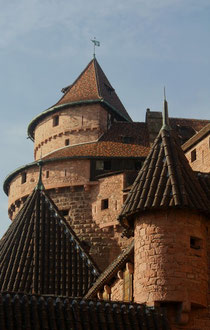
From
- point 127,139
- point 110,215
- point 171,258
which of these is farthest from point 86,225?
point 171,258

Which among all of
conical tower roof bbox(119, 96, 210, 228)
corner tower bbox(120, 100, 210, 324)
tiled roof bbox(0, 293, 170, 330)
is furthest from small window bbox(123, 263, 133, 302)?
tiled roof bbox(0, 293, 170, 330)

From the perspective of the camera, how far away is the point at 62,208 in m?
37.5

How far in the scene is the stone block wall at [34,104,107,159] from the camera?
42.2 metres

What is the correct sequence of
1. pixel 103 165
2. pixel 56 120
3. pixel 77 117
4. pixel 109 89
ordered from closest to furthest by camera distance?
pixel 103 165 < pixel 77 117 < pixel 56 120 < pixel 109 89

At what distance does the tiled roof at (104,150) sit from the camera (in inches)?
1523

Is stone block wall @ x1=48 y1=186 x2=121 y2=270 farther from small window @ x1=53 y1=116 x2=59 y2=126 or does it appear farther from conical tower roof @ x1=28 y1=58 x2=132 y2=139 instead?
conical tower roof @ x1=28 y1=58 x2=132 y2=139

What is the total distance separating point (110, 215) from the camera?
36219mm

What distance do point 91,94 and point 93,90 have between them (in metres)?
0.69

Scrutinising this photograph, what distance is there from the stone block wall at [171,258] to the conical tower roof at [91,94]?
26.6 m

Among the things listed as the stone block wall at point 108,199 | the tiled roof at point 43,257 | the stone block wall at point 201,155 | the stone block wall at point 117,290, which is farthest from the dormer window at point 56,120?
the stone block wall at point 117,290

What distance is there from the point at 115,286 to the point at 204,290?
462 centimetres

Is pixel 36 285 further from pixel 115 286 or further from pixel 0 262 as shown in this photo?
pixel 115 286

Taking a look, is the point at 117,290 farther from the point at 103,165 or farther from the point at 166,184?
the point at 103,165

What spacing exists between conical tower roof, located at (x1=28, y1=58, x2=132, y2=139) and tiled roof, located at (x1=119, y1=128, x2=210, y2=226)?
25.4 meters
